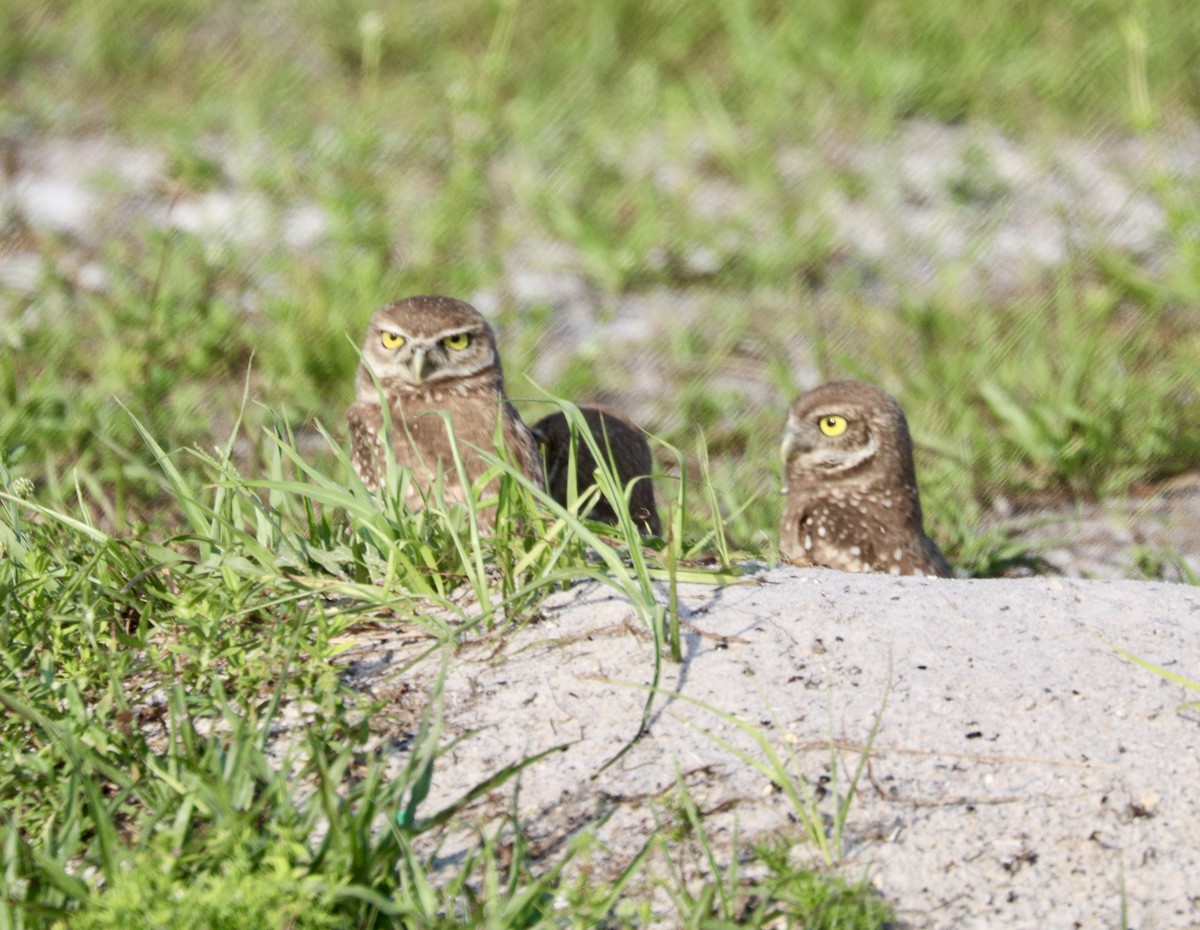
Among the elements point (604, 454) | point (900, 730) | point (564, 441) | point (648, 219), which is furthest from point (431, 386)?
point (648, 219)

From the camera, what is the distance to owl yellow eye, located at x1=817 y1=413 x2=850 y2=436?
5348mm

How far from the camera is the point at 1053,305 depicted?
296 inches

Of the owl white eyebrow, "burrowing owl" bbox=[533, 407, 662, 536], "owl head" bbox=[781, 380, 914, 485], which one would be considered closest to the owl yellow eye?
"owl head" bbox=[781, 380, 914, 485]

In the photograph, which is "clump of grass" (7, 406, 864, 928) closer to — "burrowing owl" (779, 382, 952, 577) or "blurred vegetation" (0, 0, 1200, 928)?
"blurred vegetation" (0, 0, 1200, 928)

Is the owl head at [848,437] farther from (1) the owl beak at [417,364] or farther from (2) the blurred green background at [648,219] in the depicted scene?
(1) the owl beak at [417,364]

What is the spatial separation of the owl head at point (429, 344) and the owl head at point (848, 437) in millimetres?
1046

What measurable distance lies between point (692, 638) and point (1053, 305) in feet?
15.3

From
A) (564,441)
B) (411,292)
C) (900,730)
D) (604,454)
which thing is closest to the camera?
(900,730)

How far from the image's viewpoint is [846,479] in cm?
538

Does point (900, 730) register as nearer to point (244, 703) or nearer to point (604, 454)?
point (244, 703)

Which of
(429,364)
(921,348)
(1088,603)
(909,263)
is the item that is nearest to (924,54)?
(909,263)

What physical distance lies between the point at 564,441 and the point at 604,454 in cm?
18

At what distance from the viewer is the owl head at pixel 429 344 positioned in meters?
5.02

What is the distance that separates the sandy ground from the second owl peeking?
1229 mm
